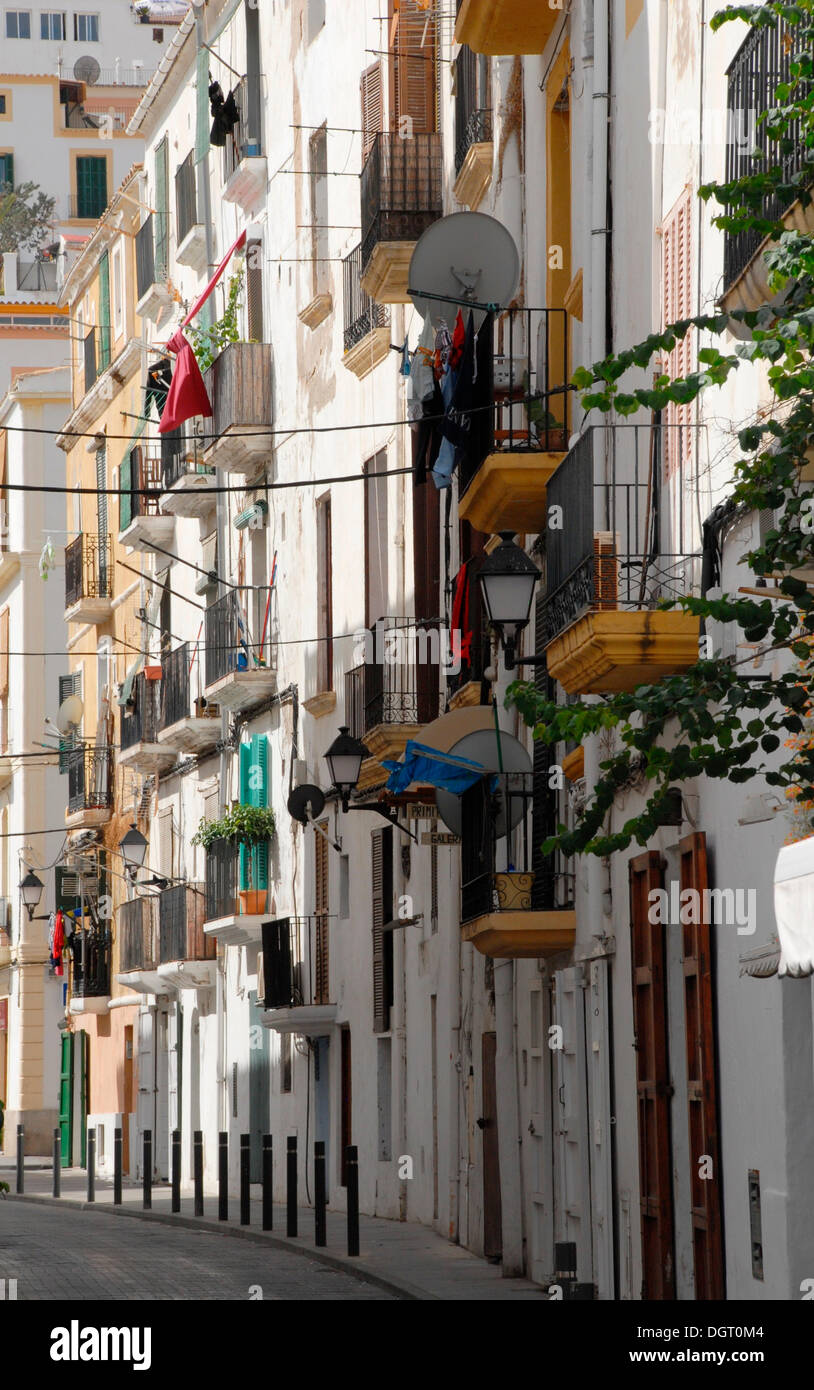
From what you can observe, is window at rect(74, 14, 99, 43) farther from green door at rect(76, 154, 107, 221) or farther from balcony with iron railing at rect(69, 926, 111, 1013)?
balcony with iron railing at rect(69, 926, 111, 1013)

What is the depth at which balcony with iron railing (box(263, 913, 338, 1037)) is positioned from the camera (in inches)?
1137

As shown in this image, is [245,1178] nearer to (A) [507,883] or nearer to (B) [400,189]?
(A) [507,883]

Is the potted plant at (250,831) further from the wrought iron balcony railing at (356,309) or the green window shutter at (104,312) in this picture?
the green window shutter at (104,312)

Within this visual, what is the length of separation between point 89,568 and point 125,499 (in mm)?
3158

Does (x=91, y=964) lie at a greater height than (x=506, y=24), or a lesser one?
lesser

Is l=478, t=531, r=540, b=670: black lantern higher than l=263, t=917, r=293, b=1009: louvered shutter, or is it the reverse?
l=478, t=531, r=540, b=670: black lantern

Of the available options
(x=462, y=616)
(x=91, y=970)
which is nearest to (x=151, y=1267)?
(x=462, y=616)

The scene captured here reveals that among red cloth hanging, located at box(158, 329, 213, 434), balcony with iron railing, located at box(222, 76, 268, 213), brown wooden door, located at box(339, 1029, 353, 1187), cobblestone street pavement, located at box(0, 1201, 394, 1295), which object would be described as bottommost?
cobblestone street pavement, located at box(0, 1201, 394, 1295)

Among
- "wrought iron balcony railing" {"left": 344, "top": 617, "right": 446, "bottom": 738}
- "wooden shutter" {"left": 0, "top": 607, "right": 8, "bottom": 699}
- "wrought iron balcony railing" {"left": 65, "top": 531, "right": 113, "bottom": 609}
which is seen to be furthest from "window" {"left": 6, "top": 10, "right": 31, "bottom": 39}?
"wrought iron balcony railing" {"left": 344, "top": 617, "right": 446, "bottom": 738}

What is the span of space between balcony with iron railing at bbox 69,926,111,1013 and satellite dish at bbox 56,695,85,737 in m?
4.48

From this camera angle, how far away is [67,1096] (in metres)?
47.8

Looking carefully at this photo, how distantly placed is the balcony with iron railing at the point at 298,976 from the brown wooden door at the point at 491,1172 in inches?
304

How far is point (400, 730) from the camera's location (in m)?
23.9

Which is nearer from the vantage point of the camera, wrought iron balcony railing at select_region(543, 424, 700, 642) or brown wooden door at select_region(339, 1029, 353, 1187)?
wrought iron balcony railing at select_region(543, 424, 700, 642)
